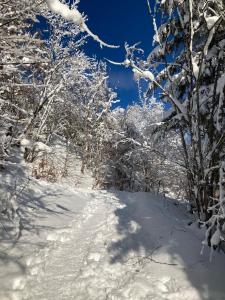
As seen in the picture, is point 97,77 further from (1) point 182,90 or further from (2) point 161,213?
(2) point 161,213

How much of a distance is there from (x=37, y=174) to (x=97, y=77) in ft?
36.0

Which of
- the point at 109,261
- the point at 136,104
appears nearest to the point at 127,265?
the point at 109,261

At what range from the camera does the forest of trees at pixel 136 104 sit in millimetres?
4594

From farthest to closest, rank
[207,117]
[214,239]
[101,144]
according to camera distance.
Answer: [101,144] → [207,117] → [214,239]

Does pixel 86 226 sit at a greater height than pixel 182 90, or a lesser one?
lesser

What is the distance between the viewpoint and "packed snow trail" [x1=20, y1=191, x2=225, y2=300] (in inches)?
141

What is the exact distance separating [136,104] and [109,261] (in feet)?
96.7

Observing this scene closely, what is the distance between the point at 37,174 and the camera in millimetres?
12500

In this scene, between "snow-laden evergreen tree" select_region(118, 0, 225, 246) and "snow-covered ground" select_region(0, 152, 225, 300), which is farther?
"snow-laden evergreen tree" select_region(118, 0, 225, 246)

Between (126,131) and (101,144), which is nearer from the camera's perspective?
(101,144)

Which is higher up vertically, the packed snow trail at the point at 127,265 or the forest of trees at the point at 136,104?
the forest of trees at the point at 136,104

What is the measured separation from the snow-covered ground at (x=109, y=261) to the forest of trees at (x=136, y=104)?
485mm

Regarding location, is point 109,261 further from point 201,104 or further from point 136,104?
point 136,104

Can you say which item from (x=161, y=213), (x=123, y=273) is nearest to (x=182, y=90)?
(x=161, y=213)
